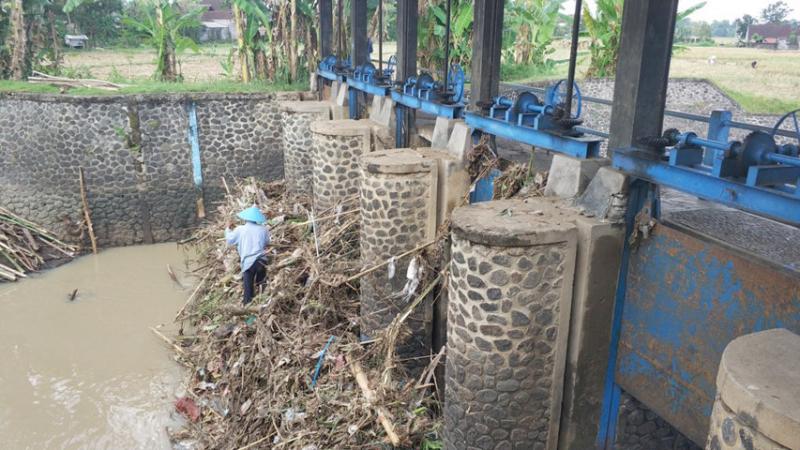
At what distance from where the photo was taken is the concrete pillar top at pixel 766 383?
3010 mm

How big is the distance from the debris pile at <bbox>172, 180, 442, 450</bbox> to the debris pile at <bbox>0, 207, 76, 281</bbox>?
4.81 meters

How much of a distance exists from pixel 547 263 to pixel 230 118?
38.4 ft

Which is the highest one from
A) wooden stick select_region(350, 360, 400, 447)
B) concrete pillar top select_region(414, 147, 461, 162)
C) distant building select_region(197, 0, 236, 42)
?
distant building select_region(197, 0, 236, 42)

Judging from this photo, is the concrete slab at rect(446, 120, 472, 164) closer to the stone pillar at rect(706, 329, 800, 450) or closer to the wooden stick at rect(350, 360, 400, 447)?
the wooden stick at rect(350, 360, 400, 447)

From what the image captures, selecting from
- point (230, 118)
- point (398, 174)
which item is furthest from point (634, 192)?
point (230, 118)

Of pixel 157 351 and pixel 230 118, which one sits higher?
pixel 230 118

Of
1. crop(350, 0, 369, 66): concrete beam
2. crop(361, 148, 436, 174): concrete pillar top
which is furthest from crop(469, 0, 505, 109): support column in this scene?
crop(350, 0, 369, 66): concrete beam

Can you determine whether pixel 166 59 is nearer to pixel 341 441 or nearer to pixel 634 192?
pixel 341 441

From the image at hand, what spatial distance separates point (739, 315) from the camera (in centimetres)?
480

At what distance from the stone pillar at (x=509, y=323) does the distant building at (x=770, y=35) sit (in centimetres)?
3917

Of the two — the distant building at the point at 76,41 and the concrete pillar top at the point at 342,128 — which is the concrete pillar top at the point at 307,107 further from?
the distant building at the point at 76,41

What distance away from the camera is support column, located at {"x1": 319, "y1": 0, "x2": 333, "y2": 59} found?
16156 mm

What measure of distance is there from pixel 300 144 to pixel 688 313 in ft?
31.2

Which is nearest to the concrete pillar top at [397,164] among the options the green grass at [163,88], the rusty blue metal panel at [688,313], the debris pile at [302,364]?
the debris pile at [302,364]
